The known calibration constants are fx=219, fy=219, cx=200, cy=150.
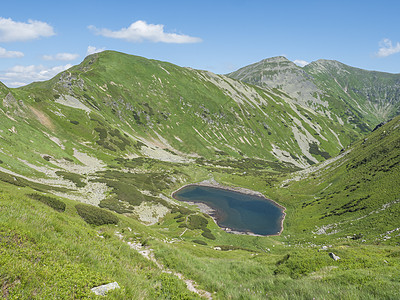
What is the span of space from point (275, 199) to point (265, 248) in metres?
55.0

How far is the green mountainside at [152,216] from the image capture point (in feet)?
29.7

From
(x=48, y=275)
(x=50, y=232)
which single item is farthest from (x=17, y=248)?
(x=50, y=232)

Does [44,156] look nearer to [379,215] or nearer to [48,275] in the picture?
[48,275]

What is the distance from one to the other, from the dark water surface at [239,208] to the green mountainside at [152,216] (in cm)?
591

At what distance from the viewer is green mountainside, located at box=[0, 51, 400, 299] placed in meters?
9.05

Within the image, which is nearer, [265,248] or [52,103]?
[265,248]

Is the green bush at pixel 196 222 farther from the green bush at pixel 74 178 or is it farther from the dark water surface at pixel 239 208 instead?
the green bush at pixel 74 178

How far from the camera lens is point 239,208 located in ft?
306

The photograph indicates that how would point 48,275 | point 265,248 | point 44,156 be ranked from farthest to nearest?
point 44,156
point 265,248
point 48,275

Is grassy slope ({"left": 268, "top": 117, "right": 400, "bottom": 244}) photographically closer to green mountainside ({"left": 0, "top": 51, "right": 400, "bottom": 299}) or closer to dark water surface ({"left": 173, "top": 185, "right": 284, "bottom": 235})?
green mountainside ({"left": 0, "top": 51, "right": 400, "bottom": 299})

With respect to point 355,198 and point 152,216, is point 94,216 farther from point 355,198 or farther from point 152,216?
point 355,198

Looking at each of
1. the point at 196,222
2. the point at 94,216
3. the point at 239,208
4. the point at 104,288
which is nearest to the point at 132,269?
the point at 104,288

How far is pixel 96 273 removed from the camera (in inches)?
329

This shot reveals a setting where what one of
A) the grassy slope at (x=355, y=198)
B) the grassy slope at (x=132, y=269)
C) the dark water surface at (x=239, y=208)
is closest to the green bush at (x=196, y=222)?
the dark water surface at (x=239, y=208)
